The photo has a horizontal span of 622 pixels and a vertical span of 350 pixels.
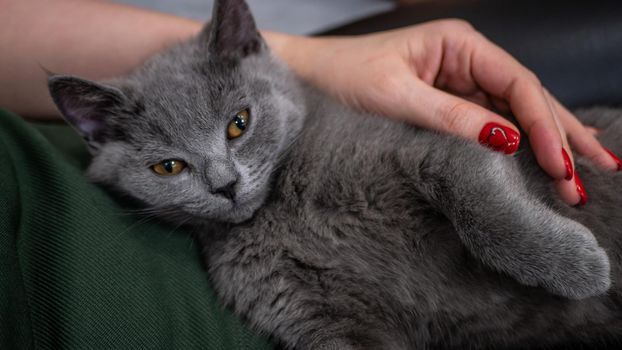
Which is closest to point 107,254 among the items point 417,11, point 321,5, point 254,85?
point 254,85

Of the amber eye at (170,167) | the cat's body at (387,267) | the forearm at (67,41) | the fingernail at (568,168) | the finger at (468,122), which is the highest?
the forearm at (67,41)

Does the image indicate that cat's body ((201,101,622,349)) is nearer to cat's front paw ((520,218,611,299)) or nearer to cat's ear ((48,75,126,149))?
cat's front paw ((520,218,611,299))

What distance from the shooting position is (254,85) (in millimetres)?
1113

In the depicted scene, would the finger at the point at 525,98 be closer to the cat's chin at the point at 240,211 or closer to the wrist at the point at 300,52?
the wrist at the point at 300,52

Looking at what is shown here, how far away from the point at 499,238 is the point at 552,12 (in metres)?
0.98

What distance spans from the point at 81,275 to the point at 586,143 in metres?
1.17

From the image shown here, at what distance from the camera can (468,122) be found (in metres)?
1.05

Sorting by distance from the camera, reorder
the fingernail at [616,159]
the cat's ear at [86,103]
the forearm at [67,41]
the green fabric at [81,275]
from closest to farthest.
Answer: the green fabric at [81,275]
the cat's ear at [86,103]
the fingernail at [616,159]
the forearm at [67,41]

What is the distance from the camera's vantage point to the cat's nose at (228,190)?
3.20 ft

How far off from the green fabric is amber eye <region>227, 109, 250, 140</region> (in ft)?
0.93

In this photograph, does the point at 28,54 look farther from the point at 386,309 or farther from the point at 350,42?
the point at 386,309

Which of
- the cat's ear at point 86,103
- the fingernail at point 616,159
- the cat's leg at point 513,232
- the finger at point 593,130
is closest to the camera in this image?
the cat's leg at point 513,232

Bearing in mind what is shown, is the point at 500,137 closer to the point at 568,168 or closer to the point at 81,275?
the point at 568,168

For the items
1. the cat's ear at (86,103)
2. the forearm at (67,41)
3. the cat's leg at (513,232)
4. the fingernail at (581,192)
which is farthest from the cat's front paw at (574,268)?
the forearm at (67,41)
